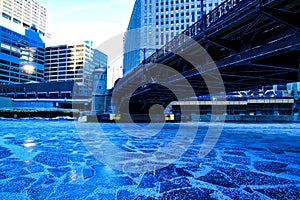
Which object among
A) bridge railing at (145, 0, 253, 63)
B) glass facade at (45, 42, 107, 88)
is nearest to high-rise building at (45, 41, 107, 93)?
glass facade at (45, 42, 107, 88)

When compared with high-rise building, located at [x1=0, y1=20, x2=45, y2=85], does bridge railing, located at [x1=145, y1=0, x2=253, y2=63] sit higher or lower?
lower

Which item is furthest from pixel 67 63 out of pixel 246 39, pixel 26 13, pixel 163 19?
pixel 246 39

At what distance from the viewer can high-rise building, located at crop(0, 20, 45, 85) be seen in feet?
383

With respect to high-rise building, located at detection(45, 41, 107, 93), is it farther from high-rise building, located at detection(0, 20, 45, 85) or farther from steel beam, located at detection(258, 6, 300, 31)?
steel beam, located at detection(258, 6, 300, 31)

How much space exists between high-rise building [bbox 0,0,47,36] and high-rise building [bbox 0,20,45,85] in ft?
82.2

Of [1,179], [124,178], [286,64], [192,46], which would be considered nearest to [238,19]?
[192,46]

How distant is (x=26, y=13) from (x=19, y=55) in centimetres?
6232

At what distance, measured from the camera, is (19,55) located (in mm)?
127000

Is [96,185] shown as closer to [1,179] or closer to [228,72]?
[1,179]

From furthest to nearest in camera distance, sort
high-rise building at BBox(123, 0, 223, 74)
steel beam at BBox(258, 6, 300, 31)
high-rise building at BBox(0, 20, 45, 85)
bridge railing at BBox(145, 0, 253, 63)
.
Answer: high-rise building at BBox(0, 20, 45, 85)
high-rise building at BBox(123, 0, 223, 74)
bridge railing at BBox(145, 0, 253, 63)
steel beam at BBox(258, 6, 300, 31)

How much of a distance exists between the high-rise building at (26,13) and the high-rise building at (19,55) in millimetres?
25055

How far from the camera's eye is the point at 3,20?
118 m

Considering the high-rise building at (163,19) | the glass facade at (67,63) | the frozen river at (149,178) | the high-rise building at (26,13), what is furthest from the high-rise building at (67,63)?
the frozen river at (149,178)

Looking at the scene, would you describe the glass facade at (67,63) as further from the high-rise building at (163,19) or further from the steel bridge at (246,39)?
the steel bridge at (246,39)
